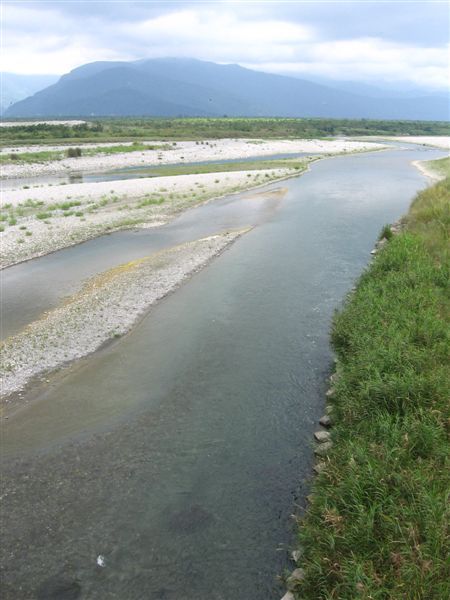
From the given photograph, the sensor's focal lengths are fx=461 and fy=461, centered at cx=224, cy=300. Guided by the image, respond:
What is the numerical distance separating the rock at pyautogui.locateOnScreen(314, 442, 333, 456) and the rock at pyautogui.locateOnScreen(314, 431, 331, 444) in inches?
9.2

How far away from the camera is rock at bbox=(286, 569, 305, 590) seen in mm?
7211

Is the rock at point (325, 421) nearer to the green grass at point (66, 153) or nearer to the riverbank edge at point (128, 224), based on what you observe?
the riverbank edge at point (128, 224)

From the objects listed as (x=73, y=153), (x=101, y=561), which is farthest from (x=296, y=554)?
(x=73, y=153)

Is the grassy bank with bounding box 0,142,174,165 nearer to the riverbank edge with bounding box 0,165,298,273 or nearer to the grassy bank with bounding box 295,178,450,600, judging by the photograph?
the riverbank edge with bounding box 0,165,298,273

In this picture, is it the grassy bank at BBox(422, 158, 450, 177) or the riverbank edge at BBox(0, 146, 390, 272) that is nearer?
the riverbank edge at BBox(0, 146, 390, 272)

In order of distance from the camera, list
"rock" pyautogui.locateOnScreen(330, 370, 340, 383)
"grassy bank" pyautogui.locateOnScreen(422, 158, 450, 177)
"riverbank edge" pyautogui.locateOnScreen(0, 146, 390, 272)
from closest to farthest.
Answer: "rock" pyautogui.locateOnScreen(330, 370, 340, 383) < "riverbank edge" pyautogui.locateOnScreen(0, 146, 390, 272) < "grassy bank" pyautogui.locateOnScreen(422, 158, 450, 177)

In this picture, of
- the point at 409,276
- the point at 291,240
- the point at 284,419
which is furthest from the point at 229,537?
the point at 291,240

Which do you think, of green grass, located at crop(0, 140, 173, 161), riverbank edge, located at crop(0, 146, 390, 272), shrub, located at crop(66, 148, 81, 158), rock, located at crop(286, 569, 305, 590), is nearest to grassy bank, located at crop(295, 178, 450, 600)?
rock, located at crop(286, 569, 305, 590)

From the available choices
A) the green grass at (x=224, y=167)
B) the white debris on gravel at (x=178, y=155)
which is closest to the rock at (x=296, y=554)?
the green grass at (x=224, y=167)

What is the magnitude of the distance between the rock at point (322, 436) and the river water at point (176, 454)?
0.29 meters

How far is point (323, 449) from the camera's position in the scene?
405 inches

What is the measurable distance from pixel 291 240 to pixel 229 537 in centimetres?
2275

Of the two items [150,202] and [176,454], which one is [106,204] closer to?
[150,202]

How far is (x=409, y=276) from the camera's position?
51.9 feet
